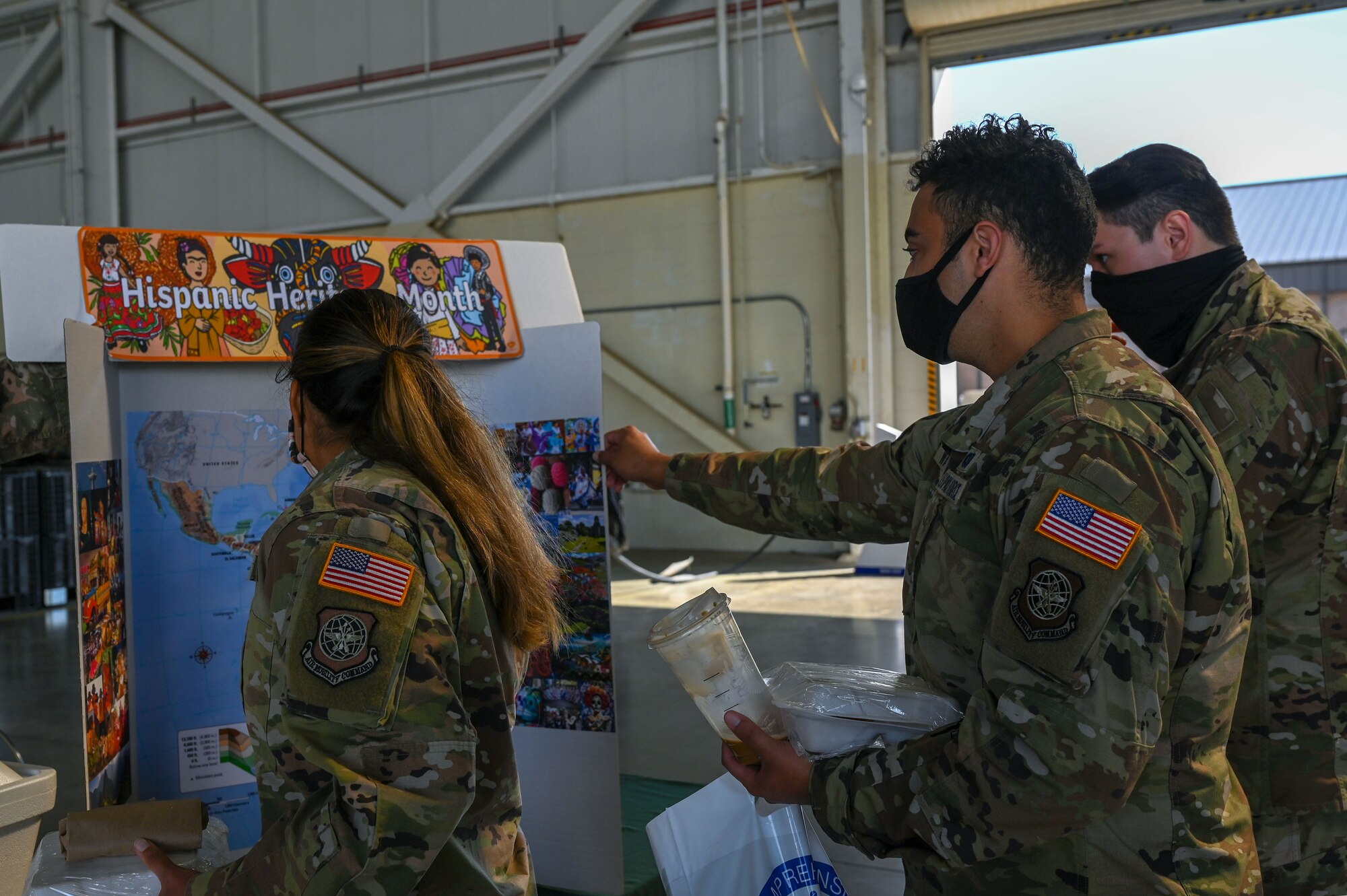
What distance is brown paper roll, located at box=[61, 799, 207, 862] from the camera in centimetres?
138

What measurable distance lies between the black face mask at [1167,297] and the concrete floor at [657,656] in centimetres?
143

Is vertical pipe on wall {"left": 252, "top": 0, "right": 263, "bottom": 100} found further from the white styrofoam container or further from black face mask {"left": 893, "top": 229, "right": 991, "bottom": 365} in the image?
the white styrofoam container

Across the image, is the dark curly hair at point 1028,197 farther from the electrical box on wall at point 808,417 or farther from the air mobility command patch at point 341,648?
the electrical box on wall at point 808,417

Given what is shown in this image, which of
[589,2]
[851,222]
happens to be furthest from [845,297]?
[589,2]

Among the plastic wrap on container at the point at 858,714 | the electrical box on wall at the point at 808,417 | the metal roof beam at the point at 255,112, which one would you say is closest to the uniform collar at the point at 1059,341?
the plastic wrap on container at the point at 858,714

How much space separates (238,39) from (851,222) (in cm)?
660

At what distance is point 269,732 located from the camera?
1.23 m

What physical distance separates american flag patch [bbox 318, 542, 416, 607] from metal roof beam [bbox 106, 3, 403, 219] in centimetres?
928

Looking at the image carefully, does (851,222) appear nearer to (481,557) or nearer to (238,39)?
(238,39)

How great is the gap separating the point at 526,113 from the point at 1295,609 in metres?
8.68

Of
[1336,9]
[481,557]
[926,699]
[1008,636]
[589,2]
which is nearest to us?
[1008,636]

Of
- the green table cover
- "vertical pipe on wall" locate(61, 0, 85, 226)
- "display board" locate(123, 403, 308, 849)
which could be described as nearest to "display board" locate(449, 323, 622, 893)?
the green table cover

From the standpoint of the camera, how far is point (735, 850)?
1.82 m

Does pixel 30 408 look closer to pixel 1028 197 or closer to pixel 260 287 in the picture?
pixel 260 287
